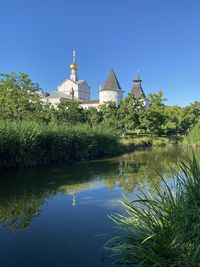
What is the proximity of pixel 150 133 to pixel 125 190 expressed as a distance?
1465 inches

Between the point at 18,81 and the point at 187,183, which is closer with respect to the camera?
the point at 187,183

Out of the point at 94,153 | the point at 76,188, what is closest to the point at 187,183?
the point at 76,188

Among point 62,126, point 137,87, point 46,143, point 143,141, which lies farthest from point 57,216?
Answer: point 137,87

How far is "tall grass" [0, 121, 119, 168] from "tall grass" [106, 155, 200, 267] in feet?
40.3

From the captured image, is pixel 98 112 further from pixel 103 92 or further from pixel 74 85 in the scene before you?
pixel 74 85

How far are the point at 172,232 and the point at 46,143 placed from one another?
1577cm

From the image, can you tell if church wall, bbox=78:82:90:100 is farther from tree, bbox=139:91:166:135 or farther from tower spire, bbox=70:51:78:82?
tree, bbox=139:91:166:135

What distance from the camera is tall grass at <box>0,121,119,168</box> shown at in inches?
655

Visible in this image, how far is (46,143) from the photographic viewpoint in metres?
19.6

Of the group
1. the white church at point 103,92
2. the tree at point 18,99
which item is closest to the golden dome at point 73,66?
the white church at point 103,92

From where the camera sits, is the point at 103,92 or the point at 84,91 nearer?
the point at 103,92

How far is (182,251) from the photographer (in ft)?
14.1

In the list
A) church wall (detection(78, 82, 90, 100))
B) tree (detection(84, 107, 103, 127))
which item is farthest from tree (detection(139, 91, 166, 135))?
church wall (detection(78, 82, 90, 100))

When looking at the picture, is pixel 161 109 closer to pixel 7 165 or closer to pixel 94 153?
pixel 94 153
